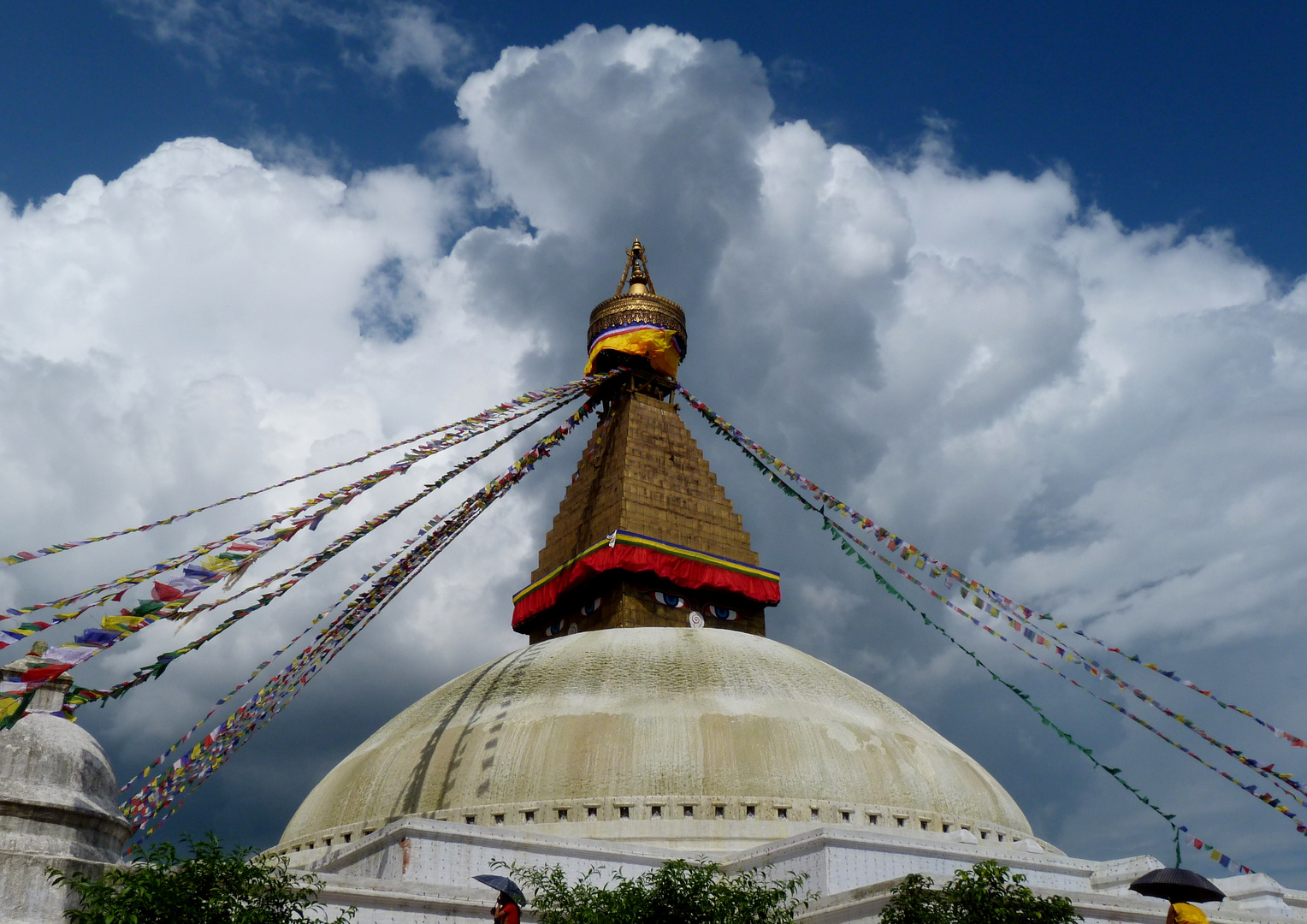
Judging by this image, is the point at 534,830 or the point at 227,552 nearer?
the point at 227,552

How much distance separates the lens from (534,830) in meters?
15.5

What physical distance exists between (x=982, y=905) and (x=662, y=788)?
6.37 metres

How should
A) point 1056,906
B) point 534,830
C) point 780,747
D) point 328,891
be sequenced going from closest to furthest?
point 1056,906 < point 328,891 < point 534,830 < point 780,747

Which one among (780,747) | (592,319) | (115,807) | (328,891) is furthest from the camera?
(592,319)

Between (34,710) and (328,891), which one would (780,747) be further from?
(34,710)

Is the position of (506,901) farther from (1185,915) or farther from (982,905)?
(1185,915)

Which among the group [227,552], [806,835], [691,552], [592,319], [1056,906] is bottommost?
[1056,906]

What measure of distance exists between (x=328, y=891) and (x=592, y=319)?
61.8 ft

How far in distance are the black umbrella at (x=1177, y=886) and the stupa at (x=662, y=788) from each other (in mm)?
4329

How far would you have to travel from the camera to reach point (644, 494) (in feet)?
79.0

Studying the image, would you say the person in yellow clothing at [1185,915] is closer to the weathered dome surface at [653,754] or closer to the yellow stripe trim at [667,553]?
the weathered dome surface at [653,754]

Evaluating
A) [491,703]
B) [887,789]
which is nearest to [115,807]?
[491,703]

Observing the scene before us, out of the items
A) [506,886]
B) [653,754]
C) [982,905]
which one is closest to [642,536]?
[653,754]

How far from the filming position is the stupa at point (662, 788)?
14102 mm
